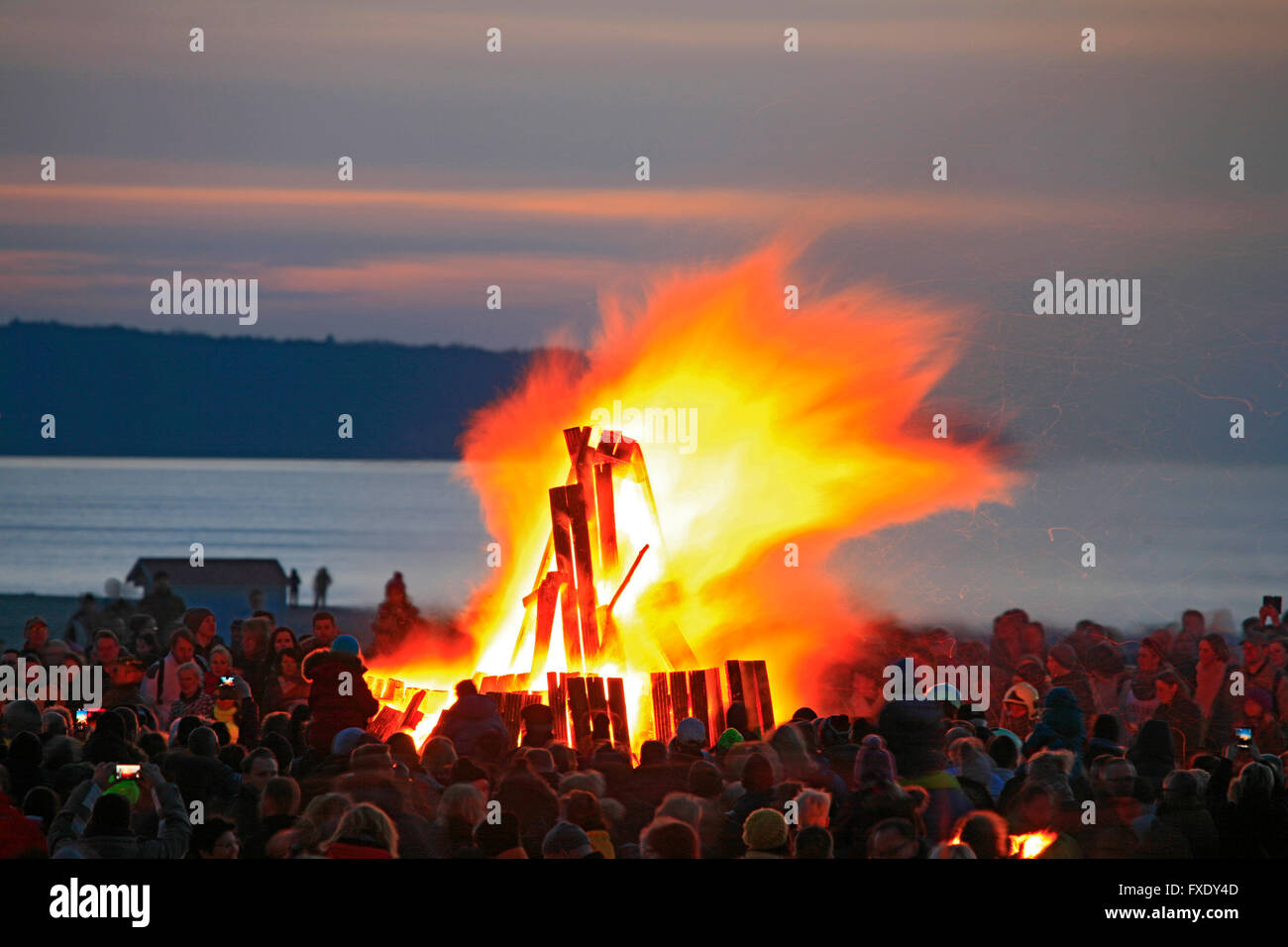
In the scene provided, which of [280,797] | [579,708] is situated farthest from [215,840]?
[579,708]

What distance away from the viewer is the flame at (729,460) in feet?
44.5

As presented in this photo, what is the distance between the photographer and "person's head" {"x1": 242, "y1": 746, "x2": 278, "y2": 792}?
355 inches

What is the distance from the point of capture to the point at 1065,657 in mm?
12172

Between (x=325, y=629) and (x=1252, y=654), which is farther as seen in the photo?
(x=325, y=629)

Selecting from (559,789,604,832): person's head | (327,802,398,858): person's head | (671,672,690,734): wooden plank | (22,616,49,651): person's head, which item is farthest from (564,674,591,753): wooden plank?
(22,616,49,651): person's head

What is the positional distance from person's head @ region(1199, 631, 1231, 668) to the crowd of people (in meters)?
0.02

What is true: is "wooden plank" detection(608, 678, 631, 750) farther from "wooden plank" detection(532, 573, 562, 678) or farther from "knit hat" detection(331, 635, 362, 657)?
"knit hat" detection(331, 635, 362, 657)

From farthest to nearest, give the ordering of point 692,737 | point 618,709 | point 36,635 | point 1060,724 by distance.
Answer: point 36,635 → point 618,709 → point 692,737 → point 1060,724

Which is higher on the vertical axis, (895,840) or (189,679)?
(189,679)

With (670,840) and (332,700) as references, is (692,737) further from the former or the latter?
(670,840)

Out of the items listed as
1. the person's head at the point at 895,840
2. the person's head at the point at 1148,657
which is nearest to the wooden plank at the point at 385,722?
the person's head at the point at 1148,657

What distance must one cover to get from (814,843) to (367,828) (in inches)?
80.3

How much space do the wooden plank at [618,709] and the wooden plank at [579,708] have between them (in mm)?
191

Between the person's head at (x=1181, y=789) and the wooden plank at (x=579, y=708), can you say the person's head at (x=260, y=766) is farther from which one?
the person's head at (x=1181, y=789)
